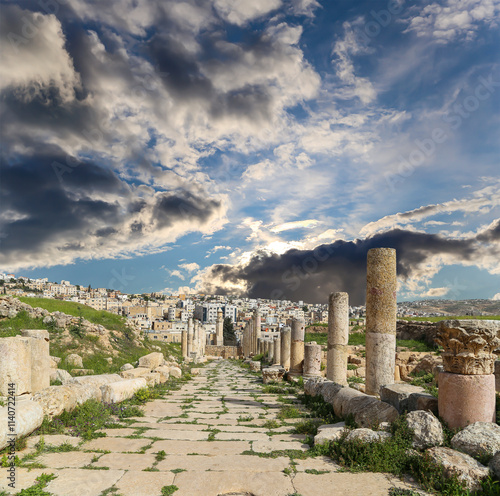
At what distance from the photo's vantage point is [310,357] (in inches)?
608

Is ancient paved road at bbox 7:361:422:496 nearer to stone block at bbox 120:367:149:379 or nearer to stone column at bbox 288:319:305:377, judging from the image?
stone block at bbox 120:367:149:379

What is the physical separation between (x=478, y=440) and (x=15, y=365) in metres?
7.84

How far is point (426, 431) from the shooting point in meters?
5.51

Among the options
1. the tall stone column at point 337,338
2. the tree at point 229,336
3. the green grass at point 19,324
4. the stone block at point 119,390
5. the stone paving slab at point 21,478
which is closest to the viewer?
the stone paving slab at point 21,478

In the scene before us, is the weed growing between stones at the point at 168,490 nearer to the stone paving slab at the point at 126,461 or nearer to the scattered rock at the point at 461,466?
the stone paving slab at the point at 126,461

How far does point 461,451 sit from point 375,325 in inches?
178

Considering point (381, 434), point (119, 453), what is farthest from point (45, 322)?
point (381, 434)

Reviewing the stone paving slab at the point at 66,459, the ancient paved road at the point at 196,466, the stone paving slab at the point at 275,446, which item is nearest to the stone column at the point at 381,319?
the ancient paved road at the point at 196,466

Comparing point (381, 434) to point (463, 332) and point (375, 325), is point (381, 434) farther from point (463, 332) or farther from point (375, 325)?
point (375, 325)

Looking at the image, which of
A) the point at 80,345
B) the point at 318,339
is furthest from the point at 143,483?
the point at 318,339

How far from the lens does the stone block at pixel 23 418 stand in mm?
5355

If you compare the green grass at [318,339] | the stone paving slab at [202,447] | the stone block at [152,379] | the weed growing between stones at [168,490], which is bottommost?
the green grass at [318,339]

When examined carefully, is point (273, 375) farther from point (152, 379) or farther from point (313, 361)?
point (152, 379)

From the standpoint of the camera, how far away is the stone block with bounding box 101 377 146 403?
29.9 ft
